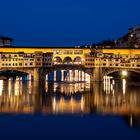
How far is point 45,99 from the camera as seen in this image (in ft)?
74.1

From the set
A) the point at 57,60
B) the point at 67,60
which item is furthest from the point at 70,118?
the point at 67,60

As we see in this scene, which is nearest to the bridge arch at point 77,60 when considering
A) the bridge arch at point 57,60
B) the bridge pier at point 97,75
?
the bridge arch at point 57,60

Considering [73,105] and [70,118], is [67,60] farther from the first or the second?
[70,118]

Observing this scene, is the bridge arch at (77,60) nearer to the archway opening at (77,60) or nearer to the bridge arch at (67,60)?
the archway opening at (77,60)

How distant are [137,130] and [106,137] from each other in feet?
4.43

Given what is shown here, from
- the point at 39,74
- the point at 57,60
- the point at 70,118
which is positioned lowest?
the point at 70,118

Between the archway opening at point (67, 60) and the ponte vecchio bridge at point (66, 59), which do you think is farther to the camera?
the archway opening at point (67, 60)

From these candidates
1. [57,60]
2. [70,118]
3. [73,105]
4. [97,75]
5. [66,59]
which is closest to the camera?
[70,118]

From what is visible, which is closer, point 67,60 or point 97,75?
point 97,75

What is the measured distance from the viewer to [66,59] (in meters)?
39.9

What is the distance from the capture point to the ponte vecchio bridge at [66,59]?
3581 cm

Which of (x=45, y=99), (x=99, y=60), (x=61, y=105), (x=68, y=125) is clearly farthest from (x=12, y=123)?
(x=99, y=60)

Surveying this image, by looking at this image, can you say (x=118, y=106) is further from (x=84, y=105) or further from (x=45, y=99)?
(x=45, y=99)

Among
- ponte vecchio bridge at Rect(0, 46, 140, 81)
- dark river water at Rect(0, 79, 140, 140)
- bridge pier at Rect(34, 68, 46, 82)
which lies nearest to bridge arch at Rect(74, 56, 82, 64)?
ponte vecchio bridge at Rect(0, 46, 140, 81)
